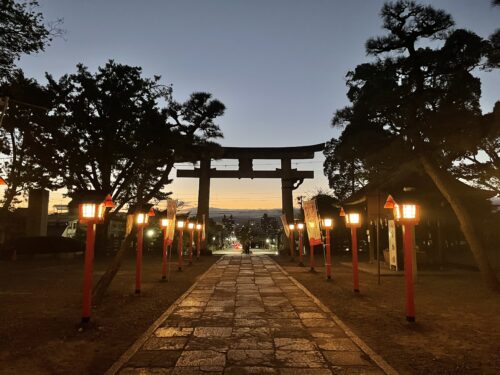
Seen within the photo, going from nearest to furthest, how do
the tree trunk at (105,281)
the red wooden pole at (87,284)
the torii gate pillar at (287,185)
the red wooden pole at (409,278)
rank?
the red wooden pole at (87,284) → the red wooden pole at (409,278) → the tree trunk at (105,281) → the torii gate pillar at (287,185)

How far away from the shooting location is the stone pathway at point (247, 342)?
168 inches

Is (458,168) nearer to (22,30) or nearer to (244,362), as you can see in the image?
(244,362)

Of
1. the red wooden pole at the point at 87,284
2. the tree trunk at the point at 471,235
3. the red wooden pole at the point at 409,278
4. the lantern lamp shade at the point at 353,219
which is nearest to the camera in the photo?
the red wooden pole at the point at 87,284

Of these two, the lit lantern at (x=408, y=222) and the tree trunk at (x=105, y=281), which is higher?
the lit lantern at (x=408, y=222)

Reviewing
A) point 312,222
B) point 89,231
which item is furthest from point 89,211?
point 312,222

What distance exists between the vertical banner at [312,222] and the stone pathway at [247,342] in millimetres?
4475

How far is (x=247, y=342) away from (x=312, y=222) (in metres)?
8.80

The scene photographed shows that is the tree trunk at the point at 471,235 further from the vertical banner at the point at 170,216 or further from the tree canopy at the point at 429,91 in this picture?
the vertical banner at the point at 170,216

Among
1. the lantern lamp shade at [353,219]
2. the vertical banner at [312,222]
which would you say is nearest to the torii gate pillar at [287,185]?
the vertical banner at [312,222]

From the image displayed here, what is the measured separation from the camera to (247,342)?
17.2 ft

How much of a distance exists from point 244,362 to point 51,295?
720 cm

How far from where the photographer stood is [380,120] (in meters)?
13.3

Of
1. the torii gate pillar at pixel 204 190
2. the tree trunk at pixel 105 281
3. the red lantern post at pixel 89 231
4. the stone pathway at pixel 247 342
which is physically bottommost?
the stone pathway at pixel 247 342

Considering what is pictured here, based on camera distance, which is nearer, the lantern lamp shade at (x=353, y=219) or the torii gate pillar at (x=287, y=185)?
the lantern lamp shade at (x=353, y=219)
